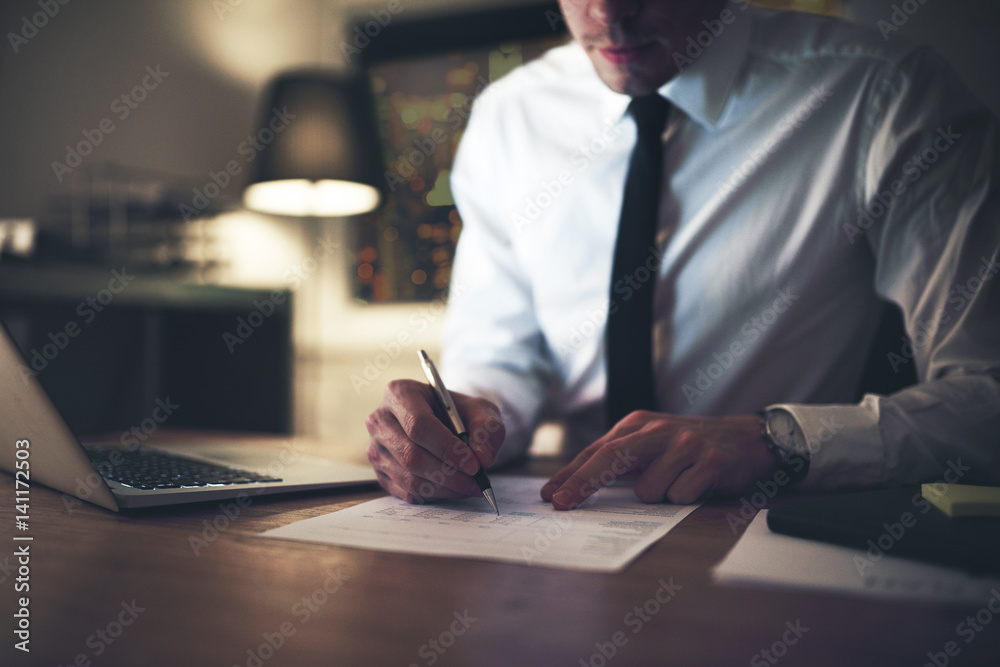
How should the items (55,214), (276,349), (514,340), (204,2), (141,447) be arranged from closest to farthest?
(141,447)
(514,340)
(55,214)
(276,349)
(204,2)

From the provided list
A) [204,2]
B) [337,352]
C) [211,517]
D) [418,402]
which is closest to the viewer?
[211,517]

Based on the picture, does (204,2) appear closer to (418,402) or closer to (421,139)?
(421,139)

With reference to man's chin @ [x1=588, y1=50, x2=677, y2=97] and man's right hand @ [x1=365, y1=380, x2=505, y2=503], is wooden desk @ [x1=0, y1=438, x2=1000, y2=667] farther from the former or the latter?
man's chin @ [x1=588, y1=50, x2=677, y2=97]

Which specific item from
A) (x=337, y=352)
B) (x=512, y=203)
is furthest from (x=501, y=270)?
(x=337, y=352)

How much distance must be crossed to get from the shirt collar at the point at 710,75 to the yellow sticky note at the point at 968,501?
26.5 inches

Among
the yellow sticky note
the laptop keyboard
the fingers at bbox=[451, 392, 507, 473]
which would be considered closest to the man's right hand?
the fingers at bbox=[451, 392, 507, 473]

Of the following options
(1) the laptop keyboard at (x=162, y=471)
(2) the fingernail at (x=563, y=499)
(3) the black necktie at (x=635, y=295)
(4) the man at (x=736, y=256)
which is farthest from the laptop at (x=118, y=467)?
(3) the black necktie at (x=635, y=295)

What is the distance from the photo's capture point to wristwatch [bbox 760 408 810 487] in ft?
2.20

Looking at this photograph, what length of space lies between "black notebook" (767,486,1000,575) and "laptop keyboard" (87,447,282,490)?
475 mm

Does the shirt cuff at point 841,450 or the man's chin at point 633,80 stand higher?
the man's chin at point 633,80

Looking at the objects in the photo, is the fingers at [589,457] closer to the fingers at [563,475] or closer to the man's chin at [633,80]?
the fingers at [563,475]

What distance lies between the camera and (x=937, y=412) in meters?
0.72

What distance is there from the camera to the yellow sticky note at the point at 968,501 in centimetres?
45

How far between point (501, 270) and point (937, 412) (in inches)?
27.5
